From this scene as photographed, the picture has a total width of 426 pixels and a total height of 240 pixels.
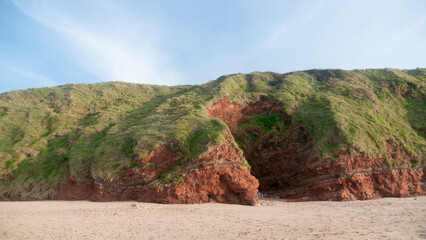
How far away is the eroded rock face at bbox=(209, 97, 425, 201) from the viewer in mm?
15393

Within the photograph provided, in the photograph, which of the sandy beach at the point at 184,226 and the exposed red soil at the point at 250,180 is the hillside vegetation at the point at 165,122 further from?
the sandy beach at the point at 184,226

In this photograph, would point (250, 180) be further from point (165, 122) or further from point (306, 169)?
point (165, 122)

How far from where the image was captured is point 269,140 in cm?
2120

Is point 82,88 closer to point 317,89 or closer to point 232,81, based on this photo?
→ point 232,81

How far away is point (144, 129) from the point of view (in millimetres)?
18453

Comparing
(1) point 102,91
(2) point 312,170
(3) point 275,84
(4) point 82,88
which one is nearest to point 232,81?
(3) point 275,84

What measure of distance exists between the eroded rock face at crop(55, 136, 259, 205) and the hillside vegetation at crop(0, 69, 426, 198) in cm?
Answer: 65

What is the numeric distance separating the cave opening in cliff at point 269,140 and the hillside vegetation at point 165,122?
0.91 metres

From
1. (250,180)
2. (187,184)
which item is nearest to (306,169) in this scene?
(250,180)

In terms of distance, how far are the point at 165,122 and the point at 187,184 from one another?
7347 mm

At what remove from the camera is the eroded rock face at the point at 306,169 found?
15.4m

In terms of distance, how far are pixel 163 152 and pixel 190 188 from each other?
11.6ft

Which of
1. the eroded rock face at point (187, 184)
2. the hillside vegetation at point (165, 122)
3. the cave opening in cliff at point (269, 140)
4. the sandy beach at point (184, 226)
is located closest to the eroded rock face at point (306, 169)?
the cave opening in cliff at point (269, 140)

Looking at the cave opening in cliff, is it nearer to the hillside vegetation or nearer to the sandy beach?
the hillside vegetation
